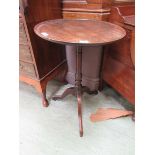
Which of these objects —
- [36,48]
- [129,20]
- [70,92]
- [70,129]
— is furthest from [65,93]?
[129,20]

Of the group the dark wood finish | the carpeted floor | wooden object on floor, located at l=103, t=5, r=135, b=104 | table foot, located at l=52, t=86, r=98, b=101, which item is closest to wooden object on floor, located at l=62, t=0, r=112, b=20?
wooden object on floor, located at l=103, t=5, r=135, b=104

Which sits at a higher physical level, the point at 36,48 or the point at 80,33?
the point at 80,33

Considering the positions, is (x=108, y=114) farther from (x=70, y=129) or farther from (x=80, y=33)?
(x=80, y=33)

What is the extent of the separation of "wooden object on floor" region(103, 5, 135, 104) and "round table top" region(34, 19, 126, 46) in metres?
0.18

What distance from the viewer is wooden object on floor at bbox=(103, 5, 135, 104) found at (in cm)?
170

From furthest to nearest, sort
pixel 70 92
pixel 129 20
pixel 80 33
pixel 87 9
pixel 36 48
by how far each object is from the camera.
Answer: pixel 70 92 → pixel 87 9 → pixel 36 48 → pixel 129 20 → pixel 80 33

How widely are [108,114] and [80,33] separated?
88 cm

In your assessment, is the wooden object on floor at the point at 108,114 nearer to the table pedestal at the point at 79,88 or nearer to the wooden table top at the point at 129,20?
the table pedestal at the point at 79,88

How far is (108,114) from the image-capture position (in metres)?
1.88

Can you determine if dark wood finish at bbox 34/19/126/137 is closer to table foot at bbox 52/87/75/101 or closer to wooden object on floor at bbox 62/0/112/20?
wooden object on floor at bbox 62/0/112/20

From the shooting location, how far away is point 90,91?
2.20 metres

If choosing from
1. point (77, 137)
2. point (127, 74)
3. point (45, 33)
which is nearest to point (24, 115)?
point (77, 137)
